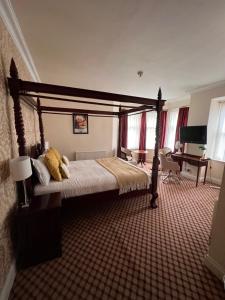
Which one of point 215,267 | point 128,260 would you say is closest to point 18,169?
point 128,260

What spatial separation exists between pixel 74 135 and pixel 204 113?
163 inches

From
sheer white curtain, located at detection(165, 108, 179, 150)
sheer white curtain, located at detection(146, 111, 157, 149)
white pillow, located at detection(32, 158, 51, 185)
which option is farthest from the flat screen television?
white pillow, located at detection(32, 158, 51, 185)

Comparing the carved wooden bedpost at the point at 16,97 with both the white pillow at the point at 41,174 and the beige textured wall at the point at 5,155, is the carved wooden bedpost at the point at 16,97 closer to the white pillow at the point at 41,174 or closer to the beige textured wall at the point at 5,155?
the beige textured wall at the point at 5,155

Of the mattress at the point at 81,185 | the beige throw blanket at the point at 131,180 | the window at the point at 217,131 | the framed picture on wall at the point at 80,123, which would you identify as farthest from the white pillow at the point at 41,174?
the window at the point at 217,131

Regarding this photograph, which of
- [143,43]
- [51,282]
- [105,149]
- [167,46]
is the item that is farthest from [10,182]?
[105,149]

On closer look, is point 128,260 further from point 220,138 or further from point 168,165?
point 220,138

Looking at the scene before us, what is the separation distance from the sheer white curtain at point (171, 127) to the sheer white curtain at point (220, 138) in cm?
193

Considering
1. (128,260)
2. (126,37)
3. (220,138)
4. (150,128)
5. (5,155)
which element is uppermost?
(126,37)

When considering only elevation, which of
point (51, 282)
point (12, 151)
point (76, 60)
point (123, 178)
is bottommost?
point (51, 282)

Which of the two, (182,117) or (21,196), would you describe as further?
(182,117)

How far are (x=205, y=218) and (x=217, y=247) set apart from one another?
3.75 ft

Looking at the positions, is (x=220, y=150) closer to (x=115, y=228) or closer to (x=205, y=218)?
(x=205, y=218)

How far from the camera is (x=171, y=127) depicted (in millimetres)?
6180

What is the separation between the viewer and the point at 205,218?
8.19 feet
